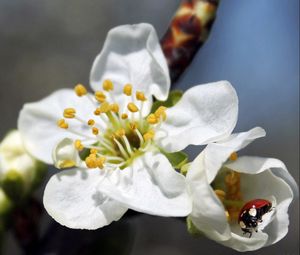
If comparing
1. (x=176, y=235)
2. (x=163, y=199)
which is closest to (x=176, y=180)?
(x=163, y=199)

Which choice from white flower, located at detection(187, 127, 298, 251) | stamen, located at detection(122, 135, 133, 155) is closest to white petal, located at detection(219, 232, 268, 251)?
white flower, located at detection(187, 127, 298, 251)

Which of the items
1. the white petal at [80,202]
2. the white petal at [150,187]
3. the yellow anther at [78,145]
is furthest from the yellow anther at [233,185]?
the yellow anther at [78,145]

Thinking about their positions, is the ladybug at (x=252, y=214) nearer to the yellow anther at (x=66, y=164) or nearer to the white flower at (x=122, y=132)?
the white flower at (x=122, y=132)

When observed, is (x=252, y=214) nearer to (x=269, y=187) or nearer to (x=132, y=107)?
(x=269, y=187)

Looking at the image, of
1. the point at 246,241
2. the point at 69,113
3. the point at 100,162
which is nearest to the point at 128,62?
the point at 69,113

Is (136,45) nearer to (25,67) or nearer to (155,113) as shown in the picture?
(155,113)

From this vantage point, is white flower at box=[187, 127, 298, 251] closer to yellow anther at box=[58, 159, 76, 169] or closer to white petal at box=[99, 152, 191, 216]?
white petal at box=[99, 152, 191, 216]
